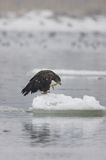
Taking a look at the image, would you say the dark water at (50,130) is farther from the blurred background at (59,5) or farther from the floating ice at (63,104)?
the blurred background at (59,5)

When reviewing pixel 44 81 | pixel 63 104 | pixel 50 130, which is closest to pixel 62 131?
pixel 50 130

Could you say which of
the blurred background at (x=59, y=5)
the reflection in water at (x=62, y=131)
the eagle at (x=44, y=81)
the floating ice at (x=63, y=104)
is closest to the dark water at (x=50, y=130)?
the reflection in water at (x=62, y=131)

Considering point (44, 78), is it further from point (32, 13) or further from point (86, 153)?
point (32, 13)

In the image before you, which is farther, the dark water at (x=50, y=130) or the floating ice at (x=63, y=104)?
the floating ice at (x=63, y=104)

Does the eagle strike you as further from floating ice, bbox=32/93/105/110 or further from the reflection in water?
the reflection in water

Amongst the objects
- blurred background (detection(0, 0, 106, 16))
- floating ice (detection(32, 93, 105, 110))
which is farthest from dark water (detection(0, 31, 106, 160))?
blurred background (detection(0, 0, 106, 16))

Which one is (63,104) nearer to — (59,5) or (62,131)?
(62,131)

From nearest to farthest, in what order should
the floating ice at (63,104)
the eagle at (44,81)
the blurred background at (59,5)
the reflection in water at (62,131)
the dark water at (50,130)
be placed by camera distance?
1. the dark water at (50,130)
2. the reflection in water at (62,131)
3. the floating ice at (63,104)
4. the eagle at (44,81)
5. the blurred background at (59,5)

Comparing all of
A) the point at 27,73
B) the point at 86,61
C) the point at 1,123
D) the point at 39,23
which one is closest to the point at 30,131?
the point at 1,123

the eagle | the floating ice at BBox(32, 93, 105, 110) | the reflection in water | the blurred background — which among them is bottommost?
the reflection in water

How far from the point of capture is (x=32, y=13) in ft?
200

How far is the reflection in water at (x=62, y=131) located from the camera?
13.2 m

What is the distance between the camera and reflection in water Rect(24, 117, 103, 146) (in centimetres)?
1322

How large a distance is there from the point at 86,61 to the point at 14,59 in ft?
9.15
